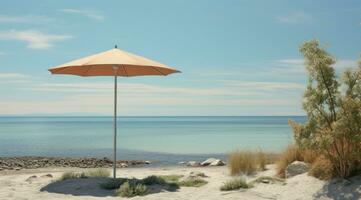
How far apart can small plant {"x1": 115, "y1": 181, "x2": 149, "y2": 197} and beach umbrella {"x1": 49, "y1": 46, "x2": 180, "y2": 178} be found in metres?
1.18

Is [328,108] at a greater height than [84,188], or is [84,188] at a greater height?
[328,108]

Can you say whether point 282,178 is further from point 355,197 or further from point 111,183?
point 111,183

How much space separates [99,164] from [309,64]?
1237 centimetres

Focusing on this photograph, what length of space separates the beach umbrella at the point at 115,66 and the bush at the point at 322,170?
11.1ft

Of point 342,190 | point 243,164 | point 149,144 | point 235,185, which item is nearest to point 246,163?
point 243,164

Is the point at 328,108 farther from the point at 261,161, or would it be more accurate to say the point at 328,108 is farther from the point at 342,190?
the point at 261,161

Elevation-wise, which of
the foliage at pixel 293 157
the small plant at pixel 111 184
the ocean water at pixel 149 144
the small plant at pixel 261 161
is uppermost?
the foliage at pixel 293 157

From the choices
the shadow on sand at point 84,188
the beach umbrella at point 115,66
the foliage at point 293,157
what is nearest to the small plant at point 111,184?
the shadow on sand at point 84,188

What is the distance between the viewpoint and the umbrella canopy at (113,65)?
8898 mm

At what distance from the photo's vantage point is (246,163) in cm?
1125

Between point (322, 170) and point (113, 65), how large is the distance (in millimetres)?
4587

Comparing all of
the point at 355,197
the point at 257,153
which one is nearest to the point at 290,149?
the point at 257,153

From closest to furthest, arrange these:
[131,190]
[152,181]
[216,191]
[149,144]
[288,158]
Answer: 1. [131,190]
2. [216,191]
3. [152,181]
4. [288,158]
5. [149,144]

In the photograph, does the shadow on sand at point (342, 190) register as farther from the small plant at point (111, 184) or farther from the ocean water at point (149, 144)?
the small plant at point (111, 184)
